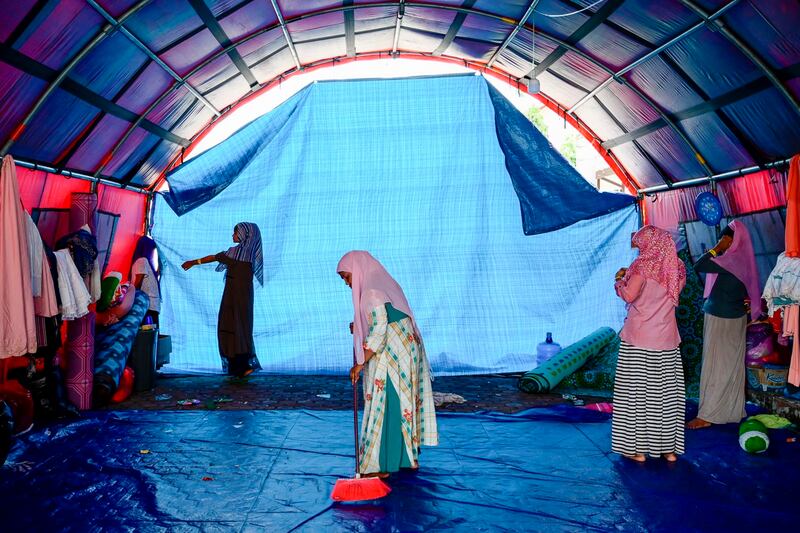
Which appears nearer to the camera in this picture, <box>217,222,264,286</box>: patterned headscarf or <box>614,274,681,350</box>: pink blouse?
<box>614,274,681,350</box>: pink blouse

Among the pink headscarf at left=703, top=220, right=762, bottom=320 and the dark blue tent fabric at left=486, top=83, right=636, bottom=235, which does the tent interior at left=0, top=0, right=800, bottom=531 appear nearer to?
the dark blue tent fabric at left=486, top=83, right=636, bottom=235

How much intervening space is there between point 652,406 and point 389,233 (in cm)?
365

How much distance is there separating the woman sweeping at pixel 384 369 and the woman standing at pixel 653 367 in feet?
4.78

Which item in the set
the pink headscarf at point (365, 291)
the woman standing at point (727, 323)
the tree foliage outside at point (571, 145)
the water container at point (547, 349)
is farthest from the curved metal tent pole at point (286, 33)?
the tree foliage outside at point (571, 145)

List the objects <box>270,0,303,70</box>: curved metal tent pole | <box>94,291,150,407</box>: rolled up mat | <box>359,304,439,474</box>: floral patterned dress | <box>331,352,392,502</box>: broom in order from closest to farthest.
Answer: <box>331,352,392,502</box>: broom → <box>359,304,439,474</box>: floral patterned dress → <box>94,291,150,407</box>: rolled up mat → <box>270,0,303,70</box>: curved metal tent pole

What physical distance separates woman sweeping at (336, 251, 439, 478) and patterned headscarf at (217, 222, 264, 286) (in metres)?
3.36

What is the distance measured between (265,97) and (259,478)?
6.34 m

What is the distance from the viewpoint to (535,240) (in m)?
7.36

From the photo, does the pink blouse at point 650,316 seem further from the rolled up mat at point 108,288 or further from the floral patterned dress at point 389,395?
the rolled up mat at point 108,288

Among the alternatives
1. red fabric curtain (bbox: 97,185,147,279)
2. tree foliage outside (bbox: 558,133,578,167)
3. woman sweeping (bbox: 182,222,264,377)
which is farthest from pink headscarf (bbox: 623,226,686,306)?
tree foliage outside (bbox: 558,133,578,167)

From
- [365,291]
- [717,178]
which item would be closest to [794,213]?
[717,178]

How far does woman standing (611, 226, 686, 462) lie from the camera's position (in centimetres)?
434

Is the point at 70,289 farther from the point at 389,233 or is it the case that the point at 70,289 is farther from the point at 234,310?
the point at 389,233

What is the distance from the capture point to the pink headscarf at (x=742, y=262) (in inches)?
202
